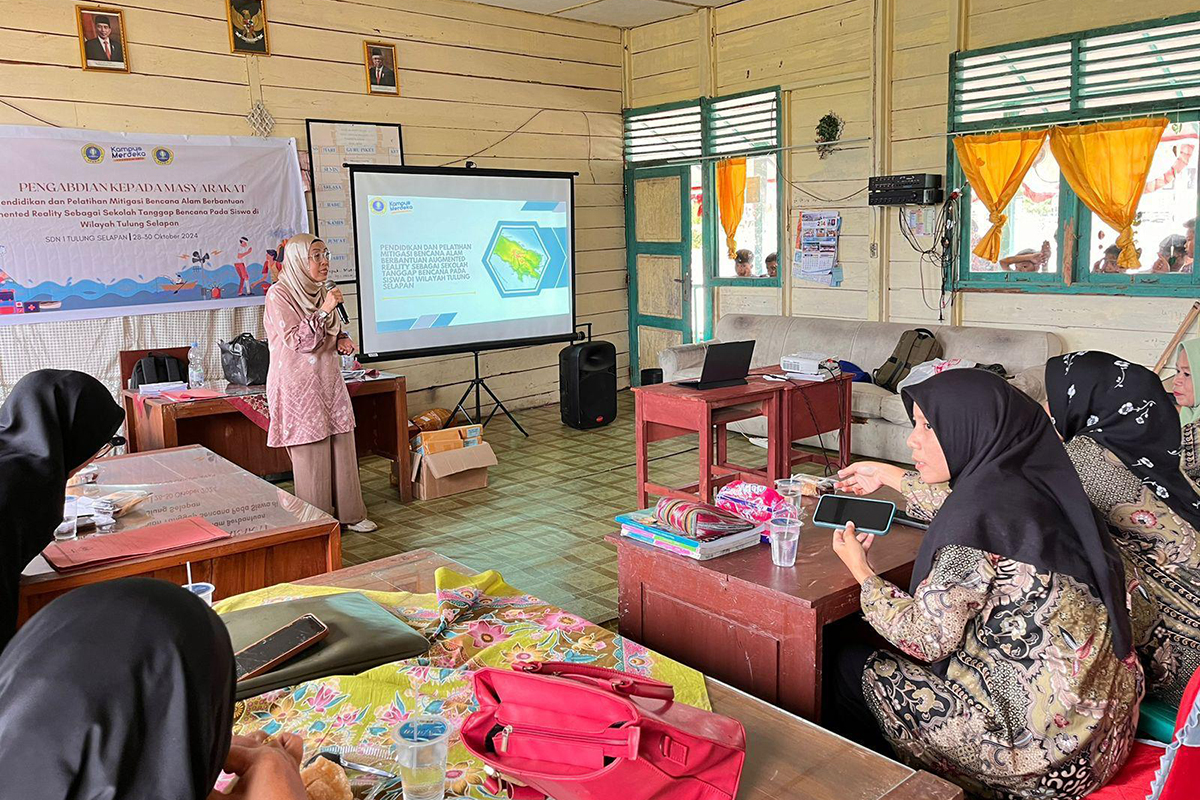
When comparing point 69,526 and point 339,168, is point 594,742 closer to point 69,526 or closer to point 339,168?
point 69,526

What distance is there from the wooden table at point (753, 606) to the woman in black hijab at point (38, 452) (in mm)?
1350

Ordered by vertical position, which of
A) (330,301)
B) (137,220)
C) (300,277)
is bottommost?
(330,301)

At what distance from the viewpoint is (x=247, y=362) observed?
507 cm

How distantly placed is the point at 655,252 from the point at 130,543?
6.09 meters

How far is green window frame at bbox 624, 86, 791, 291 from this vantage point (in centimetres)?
703

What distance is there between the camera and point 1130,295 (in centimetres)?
525

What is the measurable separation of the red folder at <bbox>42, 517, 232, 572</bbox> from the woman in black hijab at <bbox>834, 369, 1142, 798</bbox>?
174 centimetres

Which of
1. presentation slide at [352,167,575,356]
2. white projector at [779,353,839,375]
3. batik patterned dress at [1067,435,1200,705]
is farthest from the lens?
presentation slide at [352,167,575,356]

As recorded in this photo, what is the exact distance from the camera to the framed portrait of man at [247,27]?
19.4 ft

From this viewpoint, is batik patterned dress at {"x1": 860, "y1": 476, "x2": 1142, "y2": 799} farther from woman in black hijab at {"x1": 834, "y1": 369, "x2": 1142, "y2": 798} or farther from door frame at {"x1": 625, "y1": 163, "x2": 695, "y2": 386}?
door frame at {"x1": 625, "y1": 163, "x2": 695, "y2": 386}

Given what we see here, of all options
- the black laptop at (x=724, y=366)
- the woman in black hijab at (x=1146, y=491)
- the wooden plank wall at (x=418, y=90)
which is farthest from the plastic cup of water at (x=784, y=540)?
the wooden plank wall at (x=418, y=90)

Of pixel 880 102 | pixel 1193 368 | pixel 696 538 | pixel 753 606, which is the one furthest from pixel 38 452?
pixel 880 102

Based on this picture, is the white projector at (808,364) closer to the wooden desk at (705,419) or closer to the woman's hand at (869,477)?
the wooden desk at (705,419)

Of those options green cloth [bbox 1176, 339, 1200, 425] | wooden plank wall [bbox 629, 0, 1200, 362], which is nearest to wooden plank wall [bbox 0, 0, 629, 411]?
wooden plank wall [bbox 629, 0, 1200, 362]
